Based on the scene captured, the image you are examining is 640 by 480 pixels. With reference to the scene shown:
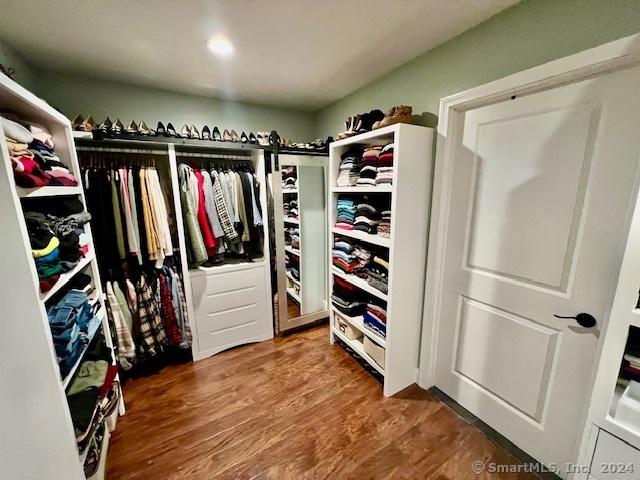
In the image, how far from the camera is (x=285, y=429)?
61.9 inches

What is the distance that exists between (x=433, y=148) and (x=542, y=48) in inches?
24.7

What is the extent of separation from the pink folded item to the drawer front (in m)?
2.56

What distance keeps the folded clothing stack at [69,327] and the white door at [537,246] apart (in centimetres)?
199

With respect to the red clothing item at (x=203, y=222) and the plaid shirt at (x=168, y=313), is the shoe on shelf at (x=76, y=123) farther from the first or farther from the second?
the plaid shirt at (x=168, y=313)

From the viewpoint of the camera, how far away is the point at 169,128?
6.18 feet

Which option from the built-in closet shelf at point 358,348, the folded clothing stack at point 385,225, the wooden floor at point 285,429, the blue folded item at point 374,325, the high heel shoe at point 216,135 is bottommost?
the wooden floor at point 285,429

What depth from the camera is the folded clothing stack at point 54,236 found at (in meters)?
0.96

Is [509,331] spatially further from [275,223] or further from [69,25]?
Result: [69,25]

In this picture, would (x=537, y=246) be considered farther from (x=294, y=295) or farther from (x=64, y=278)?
(x=64, y=278)

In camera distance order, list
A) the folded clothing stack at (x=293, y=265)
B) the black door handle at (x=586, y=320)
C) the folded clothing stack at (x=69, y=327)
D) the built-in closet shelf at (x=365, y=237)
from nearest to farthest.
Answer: the folded clothing stack at (x=69, y=327)
the black door handle at (x=586, y=320)
the built-in closet shelf at (x=365, y=237)
the folded clothing stack at (x=293, y=265)

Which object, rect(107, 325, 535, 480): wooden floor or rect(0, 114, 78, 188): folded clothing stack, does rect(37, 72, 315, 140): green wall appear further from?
rect(107, 325, 535, 480): wooden floor

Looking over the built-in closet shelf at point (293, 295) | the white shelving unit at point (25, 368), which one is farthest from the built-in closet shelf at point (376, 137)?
the white shelving unit at point (25, 368)

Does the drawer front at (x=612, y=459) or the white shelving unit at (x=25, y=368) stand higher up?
the white shelving unit at (x=25, y=368)


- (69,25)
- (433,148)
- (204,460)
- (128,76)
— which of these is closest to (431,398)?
(204,460)
